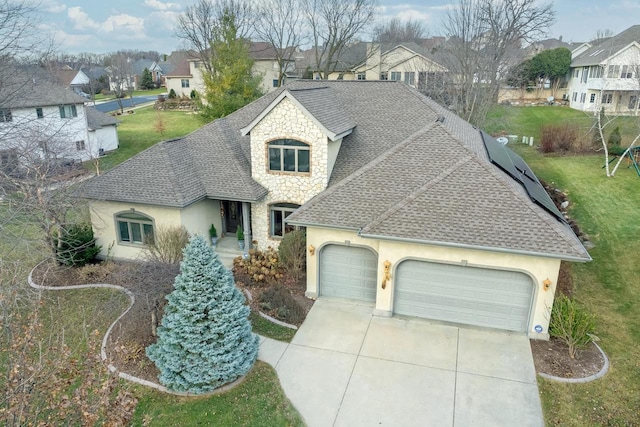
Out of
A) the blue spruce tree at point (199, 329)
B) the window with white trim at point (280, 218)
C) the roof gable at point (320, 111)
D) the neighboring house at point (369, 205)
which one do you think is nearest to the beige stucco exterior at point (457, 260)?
the neighboring house at point (369, 205)

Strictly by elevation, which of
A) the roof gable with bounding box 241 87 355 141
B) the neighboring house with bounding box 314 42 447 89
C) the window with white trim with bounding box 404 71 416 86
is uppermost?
the neighboring house with bounding box 314 42 447 89

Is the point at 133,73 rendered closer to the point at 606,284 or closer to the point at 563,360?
the point at 606,284

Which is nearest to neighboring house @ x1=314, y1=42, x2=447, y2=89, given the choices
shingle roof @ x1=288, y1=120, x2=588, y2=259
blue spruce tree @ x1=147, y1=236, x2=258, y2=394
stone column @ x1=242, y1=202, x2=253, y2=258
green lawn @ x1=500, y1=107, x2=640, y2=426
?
green lawn @ x1=500, y1=107, x2=640, y2=426

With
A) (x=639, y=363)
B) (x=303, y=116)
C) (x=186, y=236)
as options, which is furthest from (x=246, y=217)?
(x=639, y=363)

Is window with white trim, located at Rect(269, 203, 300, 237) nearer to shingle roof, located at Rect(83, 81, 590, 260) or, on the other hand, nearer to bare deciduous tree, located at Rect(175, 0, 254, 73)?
shingle roof, located at Rect(83, 81, 590, 260)

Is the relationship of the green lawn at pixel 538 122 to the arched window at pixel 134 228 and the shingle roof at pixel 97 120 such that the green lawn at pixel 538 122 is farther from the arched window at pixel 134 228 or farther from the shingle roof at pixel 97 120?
the arched window at pixel 134 228

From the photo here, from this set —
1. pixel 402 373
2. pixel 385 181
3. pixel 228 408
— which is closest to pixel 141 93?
pixel 385 181

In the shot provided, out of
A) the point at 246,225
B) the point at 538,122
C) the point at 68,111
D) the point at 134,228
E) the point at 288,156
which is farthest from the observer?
the point at 538,122
